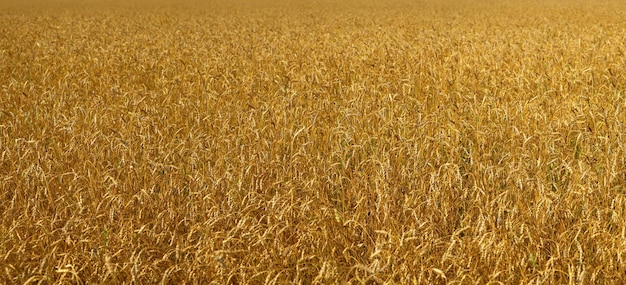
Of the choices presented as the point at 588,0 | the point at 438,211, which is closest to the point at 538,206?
the point at 438,211

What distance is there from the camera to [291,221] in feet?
11.1

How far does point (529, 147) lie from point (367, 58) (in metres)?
4.75

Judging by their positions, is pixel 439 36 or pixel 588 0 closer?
pixel 439 36

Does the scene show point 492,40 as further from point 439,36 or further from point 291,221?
point 291,221

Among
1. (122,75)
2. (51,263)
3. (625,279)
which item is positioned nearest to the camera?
(625,279)

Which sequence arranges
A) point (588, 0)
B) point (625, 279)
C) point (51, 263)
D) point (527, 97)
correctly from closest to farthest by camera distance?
1. point (625, 279)
2. point (51, 263)
3. point (527, 97)
4. point (588, 0)

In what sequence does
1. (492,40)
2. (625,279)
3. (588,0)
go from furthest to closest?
(588,0)
(492,40)
(625,279)

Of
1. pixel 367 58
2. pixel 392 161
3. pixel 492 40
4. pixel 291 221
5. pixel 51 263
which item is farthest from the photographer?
pixel 492 40

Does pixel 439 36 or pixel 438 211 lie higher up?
pixel 438 211

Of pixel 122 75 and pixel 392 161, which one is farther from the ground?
pixel 392 161

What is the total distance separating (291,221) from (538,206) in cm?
122

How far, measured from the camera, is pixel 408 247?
3168 millimetres

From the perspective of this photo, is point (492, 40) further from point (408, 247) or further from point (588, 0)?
point (588, 0)

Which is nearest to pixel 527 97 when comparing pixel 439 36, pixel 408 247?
pixel 408 247
